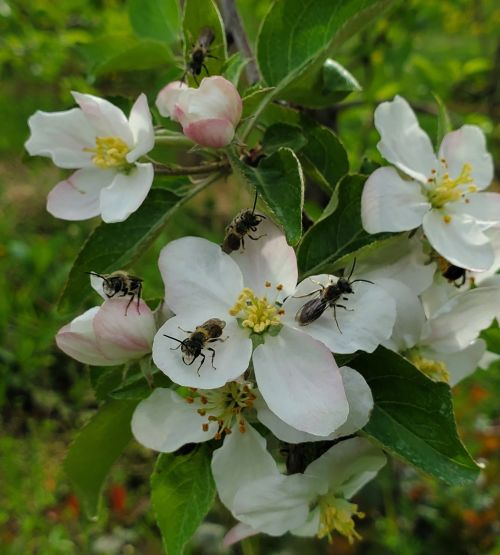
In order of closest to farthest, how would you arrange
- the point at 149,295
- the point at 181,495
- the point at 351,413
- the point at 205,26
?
the point at 351,413 → the point at 181,495 → the point at 205,26 → the point at 149,295

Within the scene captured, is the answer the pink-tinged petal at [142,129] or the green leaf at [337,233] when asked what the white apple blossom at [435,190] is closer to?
the green leaf at [337,233]

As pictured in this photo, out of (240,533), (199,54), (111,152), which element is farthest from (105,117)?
(240,533)

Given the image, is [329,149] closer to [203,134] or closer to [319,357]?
[203,134]

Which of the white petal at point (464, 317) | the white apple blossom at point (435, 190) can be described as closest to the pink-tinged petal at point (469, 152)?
the white apple blossom at point (435, 190)

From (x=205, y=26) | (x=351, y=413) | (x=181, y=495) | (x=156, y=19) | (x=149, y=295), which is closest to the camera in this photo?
(x=351, y=413)

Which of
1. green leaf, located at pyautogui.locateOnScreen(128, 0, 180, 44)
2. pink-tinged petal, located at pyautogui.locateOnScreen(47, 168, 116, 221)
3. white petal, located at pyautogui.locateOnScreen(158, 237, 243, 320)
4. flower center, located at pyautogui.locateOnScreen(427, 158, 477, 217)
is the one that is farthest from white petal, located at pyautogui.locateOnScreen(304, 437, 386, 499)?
green leaf, located at pyautogui.locateOnScreen(128, 0, 180, 44)

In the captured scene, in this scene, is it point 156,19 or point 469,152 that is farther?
point 156,19

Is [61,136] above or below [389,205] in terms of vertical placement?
above

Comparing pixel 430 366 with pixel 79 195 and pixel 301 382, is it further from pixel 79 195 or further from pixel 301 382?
pixel 79 195
